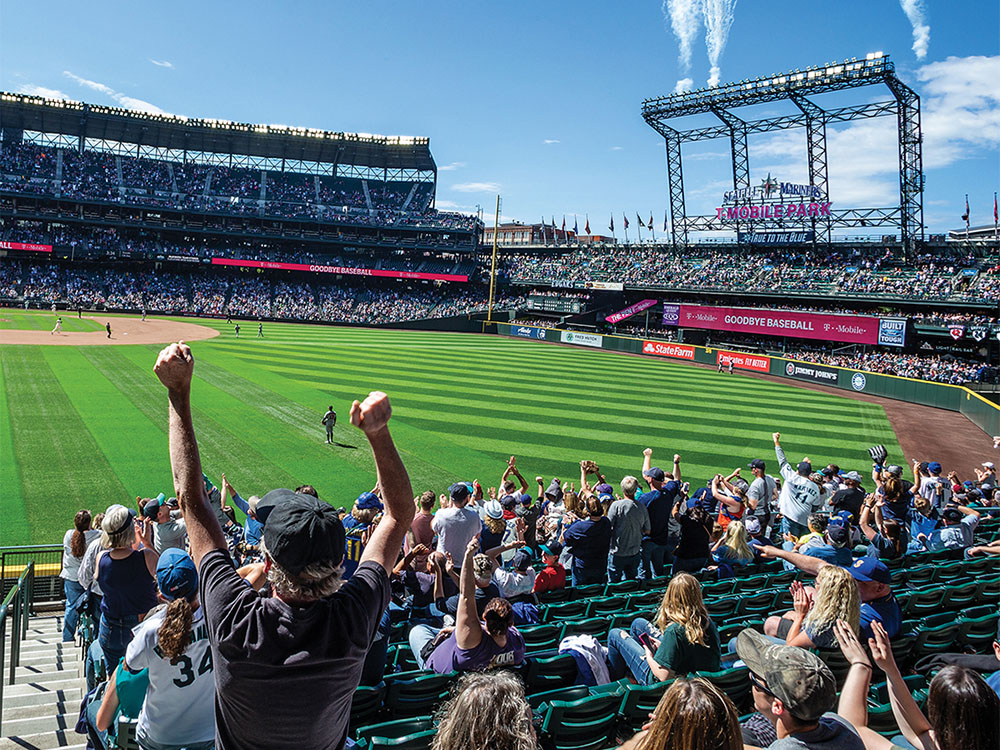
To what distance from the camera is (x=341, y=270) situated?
71938 mm

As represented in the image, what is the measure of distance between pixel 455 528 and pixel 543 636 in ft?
6.60

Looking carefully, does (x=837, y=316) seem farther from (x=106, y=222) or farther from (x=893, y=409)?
(x=106, y=222)

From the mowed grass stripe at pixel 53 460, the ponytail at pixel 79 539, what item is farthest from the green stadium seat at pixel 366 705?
the mowed grass stripe at pixel 53 460

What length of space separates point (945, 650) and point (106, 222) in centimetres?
7706

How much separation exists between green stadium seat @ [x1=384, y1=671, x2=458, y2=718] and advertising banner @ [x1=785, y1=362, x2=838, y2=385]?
39.9 meters

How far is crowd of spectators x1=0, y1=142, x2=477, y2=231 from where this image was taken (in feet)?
226

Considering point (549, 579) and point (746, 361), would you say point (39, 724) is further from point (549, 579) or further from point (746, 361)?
point (746, 361)

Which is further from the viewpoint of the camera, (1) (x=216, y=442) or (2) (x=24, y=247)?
(2) (x=24, y=247)

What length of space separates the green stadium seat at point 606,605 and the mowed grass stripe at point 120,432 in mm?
10444

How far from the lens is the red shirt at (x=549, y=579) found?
7613 mm

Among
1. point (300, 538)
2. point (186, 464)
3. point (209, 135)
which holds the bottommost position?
point (300, 538)

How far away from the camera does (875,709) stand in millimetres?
4441

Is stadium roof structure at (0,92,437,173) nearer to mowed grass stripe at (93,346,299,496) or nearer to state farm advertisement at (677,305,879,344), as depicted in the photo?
state farm advertisement at (677,305,879,344)

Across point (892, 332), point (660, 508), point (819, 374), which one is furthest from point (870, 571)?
point (892, 332)
